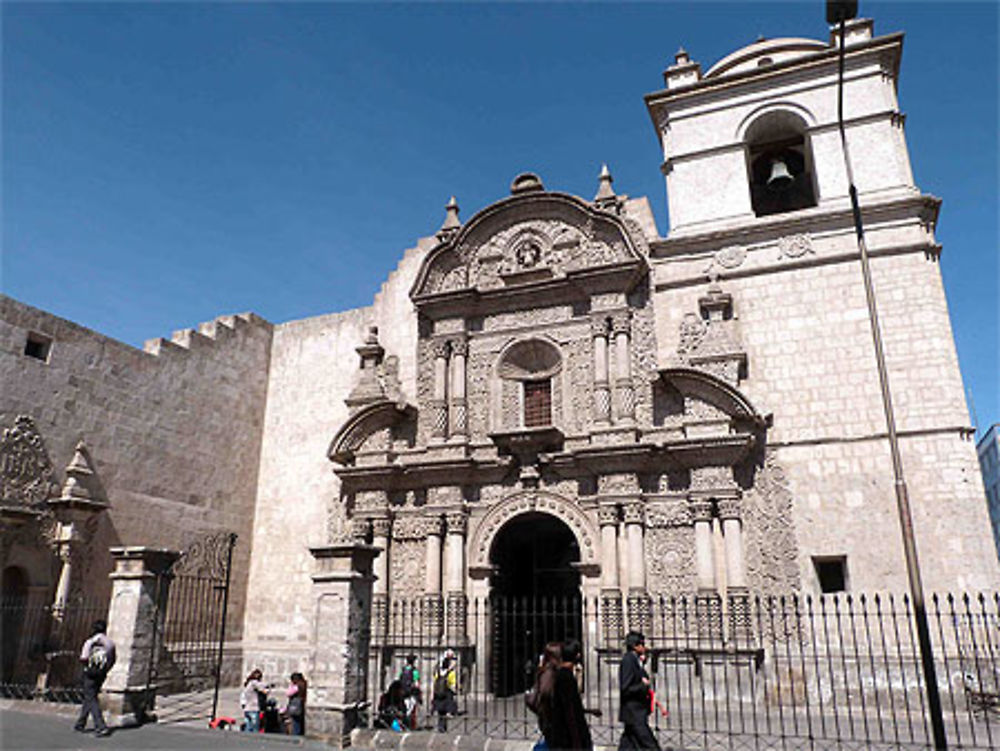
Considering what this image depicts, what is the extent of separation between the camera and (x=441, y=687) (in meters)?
9.85

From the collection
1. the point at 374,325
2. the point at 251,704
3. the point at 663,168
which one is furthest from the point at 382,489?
the point at 663,168

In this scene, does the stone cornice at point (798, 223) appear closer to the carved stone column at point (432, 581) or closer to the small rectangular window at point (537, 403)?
the small rectangular window at point (537, 403)

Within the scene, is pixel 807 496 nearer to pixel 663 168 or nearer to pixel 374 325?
pixel 663 168

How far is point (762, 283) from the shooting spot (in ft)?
A: 45.1

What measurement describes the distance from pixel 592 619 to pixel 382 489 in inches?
189

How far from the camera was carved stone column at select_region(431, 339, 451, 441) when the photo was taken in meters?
14.6

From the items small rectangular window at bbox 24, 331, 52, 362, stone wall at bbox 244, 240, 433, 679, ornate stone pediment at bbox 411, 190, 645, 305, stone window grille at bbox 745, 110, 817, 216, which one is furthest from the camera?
stone wall at bbox 244, 240, 433, 679

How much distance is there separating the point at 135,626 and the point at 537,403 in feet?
26.4

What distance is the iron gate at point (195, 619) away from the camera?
1427 centimetres

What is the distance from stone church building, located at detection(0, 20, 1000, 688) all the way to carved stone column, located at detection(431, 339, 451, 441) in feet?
0.15

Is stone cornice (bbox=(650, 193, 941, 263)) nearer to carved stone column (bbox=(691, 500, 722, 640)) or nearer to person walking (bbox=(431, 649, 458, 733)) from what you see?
carved stone column (bbox=(691, 500, 722, 640))

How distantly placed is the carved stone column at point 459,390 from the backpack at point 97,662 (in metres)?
7.17

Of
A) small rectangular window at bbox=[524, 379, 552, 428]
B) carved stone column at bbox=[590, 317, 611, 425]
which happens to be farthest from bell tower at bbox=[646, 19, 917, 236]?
small rectangular window at bbox=[524, 379, 552, 428]

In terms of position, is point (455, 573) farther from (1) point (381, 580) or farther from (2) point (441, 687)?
(2) point (441, 687)
